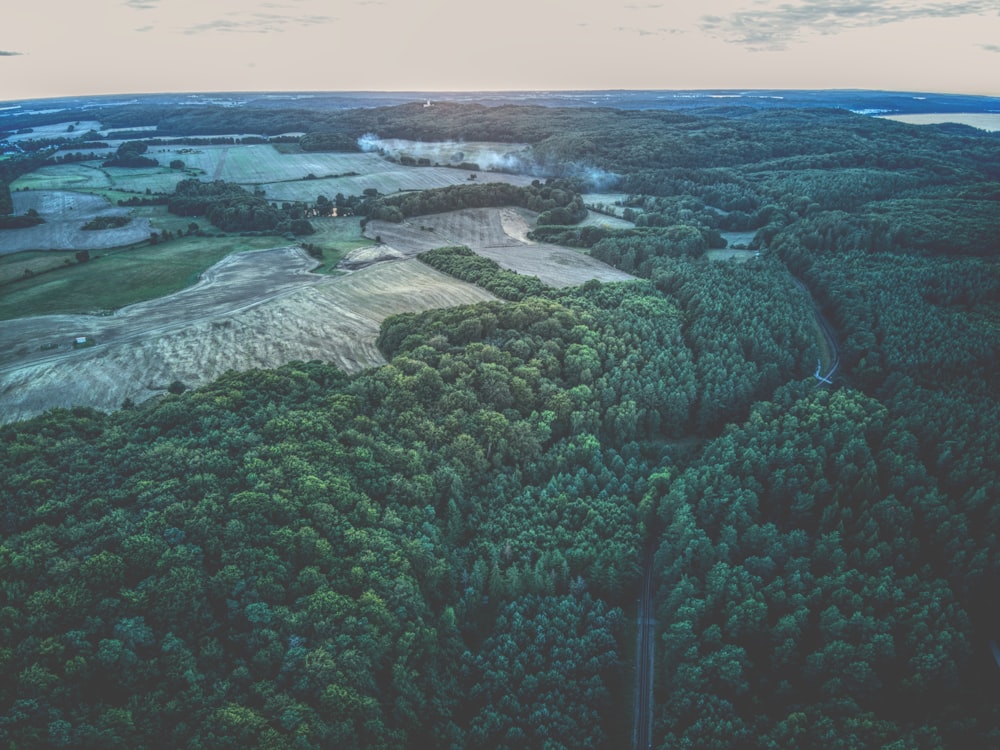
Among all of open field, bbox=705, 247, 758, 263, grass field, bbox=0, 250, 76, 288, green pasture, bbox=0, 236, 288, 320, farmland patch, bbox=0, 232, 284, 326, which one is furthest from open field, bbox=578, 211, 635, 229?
grass field, bbox=0, 250, 76, 288

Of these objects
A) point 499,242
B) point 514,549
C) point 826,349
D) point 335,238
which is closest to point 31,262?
point 335,238

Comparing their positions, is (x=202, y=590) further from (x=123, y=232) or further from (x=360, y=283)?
(x=123, y=232)

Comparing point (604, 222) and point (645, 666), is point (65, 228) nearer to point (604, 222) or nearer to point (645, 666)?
point (604, 222)

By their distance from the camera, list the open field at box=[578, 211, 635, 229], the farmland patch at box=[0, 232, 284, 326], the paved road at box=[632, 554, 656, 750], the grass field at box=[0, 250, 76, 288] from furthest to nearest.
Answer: the open field at box=[578, 211, 635, 229] → the grass field at box=[0, 250, 76, 288] → the farmland patch at box=[0, 232, 284, 326] → the paved road at box=[632, 554, 656, 750]

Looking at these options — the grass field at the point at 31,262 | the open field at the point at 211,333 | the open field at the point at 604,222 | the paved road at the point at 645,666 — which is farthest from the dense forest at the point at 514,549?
the open field at the point at 604,222

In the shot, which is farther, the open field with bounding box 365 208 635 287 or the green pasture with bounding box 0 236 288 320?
the open field with bounding box 365 208 635 287

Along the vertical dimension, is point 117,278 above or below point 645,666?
above

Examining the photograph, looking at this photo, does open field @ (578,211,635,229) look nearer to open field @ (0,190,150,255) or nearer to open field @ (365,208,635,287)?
open field @ (365,208,635,287)
